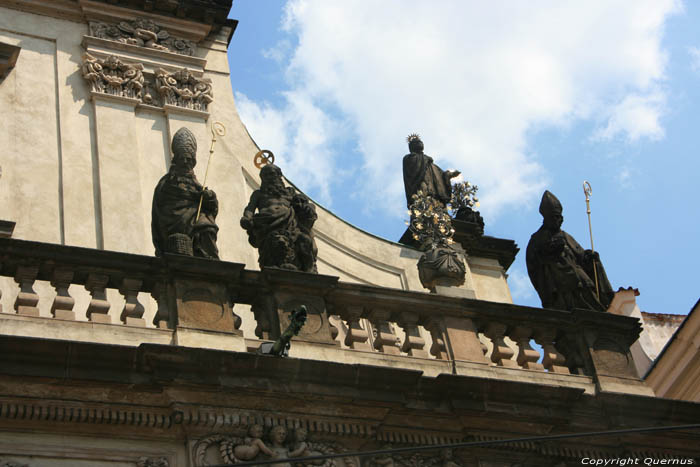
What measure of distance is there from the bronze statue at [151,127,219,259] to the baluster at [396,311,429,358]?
1886 millimetres

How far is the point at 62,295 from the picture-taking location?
10.5 meters

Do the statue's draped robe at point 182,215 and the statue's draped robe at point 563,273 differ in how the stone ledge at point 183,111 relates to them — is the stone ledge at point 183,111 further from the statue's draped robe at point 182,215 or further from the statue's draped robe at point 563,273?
the statue's draped robe at point 563,273

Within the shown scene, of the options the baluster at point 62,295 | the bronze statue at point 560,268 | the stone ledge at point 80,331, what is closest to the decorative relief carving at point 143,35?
the bronze statue at point 560,268

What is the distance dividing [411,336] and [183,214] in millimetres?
2440

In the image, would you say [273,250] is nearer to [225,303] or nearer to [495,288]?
[225,303]

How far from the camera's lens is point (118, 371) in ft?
32.1

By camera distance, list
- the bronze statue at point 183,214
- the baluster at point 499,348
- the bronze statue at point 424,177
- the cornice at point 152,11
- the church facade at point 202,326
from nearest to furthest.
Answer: the church facade at point 202,326, the bronze statue at point 183,214, the baluster at point 499,348, the cornice at point 152,11, the bronze statue at point 424,177

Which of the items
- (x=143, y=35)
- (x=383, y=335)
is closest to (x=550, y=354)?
(x=383, y=335)

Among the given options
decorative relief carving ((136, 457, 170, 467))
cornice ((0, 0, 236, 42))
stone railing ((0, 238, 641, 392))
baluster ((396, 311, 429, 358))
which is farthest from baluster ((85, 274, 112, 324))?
cornice ((0, 0, 236, 42))

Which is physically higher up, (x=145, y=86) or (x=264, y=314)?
(x=145, y=86)

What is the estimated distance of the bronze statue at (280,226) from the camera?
11.6 metres

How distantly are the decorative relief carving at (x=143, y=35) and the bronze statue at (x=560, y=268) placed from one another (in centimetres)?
507

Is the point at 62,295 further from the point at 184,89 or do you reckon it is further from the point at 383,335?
the point at 184,89

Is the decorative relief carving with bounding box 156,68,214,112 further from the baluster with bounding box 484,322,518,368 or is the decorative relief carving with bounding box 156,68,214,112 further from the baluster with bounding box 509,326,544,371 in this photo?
the baluster with bounding box 509,326,544,371
